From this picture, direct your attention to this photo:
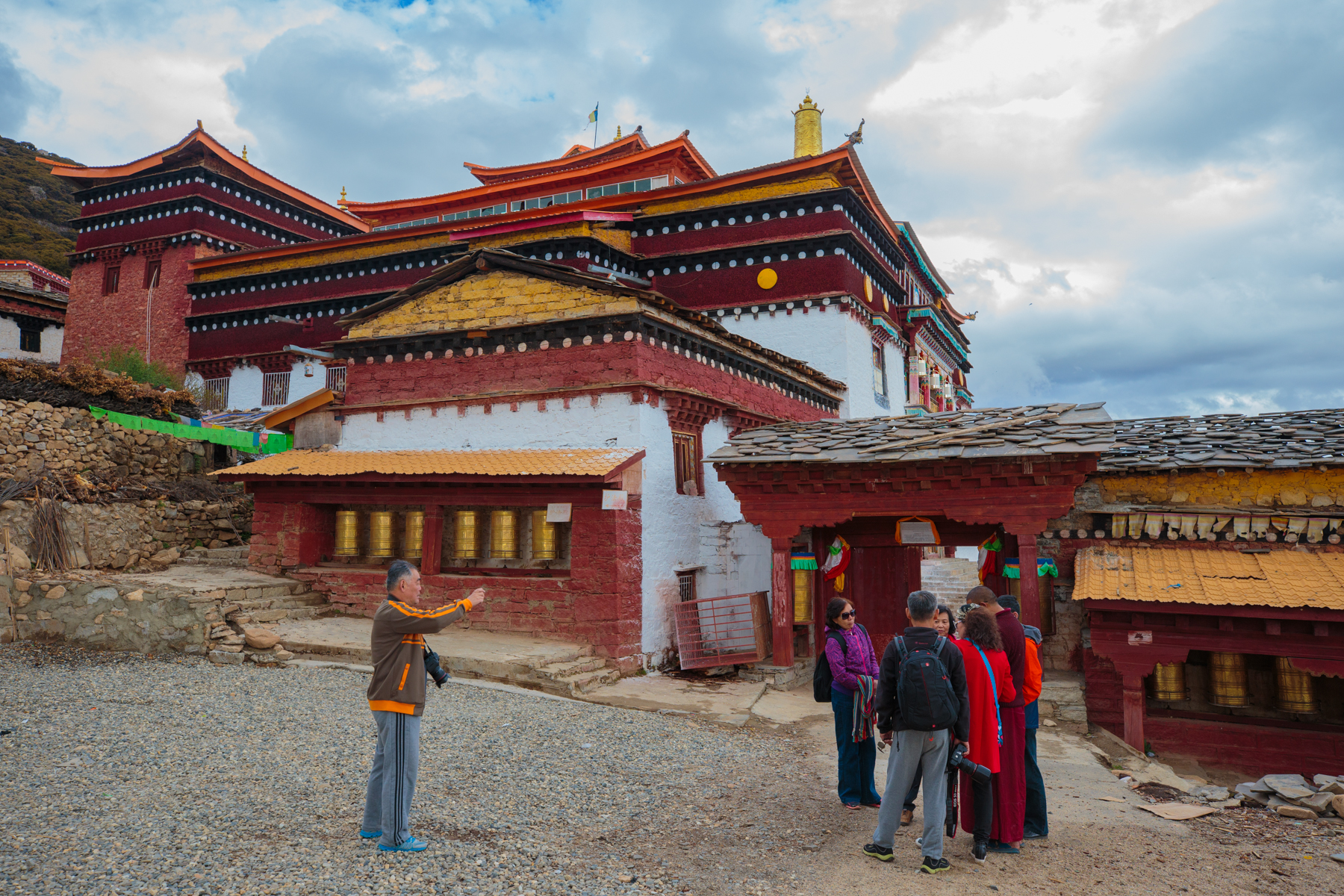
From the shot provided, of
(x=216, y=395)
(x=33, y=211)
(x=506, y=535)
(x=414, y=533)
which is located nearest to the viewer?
(x=506, y=535)

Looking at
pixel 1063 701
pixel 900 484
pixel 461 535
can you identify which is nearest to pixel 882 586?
pixel 900 484

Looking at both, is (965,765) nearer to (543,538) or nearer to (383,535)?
(543,538)

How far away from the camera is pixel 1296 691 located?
1049 cm

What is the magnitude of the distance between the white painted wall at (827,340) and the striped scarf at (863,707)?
1493 centimetres

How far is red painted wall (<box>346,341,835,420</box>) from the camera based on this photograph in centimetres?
1319

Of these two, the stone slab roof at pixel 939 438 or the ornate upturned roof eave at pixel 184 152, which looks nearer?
the stone slab roof at pixel 939 438

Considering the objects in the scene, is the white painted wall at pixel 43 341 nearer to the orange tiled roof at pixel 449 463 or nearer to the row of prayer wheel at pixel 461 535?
the orange tiled roof at pixel 449 463

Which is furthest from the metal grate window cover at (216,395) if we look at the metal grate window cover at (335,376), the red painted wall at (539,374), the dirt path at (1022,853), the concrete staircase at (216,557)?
the dirt path at (1022,853)

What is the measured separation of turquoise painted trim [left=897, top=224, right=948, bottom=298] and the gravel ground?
20386 mm

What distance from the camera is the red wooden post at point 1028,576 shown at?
1094 cm

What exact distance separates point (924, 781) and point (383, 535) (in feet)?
34.5

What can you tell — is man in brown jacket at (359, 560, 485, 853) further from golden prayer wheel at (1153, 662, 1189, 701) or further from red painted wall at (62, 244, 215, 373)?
red painted wall at (62, 244, 215, 373)

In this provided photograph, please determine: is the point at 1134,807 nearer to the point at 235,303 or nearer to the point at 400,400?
the point at 400,400

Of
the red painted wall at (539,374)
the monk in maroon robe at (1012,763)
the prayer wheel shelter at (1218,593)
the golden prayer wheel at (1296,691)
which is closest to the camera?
the monk in maroon robe at (1012,763)
